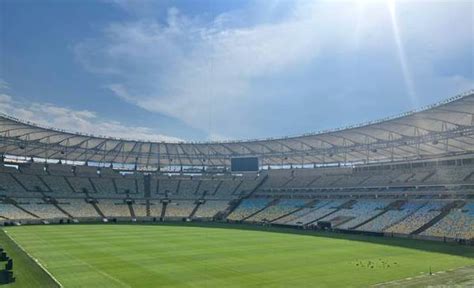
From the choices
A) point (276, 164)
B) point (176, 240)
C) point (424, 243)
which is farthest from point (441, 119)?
point (276, 164)

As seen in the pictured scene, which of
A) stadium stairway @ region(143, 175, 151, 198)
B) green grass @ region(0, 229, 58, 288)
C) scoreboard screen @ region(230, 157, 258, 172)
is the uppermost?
scoreboard screen @ region(230, 157, 258, 172)

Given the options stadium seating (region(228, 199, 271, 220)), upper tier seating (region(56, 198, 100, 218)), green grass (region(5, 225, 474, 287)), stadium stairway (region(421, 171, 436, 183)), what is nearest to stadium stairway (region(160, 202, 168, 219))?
upper tier seating (region(56, 198, 100, 218))

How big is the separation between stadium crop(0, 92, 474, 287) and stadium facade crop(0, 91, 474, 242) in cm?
25

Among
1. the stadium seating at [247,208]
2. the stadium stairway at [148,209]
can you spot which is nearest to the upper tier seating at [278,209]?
the stadium seating at [247,208]

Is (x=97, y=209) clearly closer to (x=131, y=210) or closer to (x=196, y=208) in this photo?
(x=131, y=210)

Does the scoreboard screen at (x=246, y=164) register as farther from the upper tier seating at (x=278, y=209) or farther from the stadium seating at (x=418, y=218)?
the stadium seating at (x=418, y=218)

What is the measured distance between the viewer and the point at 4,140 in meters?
56.8

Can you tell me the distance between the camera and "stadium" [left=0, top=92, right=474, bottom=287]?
83.0ft

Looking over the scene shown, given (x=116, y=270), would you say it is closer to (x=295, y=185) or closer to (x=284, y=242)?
(x=284, y=242)

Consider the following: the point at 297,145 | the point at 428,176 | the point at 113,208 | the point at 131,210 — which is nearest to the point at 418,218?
the point at 428,176

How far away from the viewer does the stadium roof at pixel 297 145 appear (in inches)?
1746

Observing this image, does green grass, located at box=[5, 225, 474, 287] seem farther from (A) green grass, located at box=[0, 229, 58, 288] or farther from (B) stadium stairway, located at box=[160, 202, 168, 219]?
(B) stadium stairway, located at box=[160, 202, 168, 219]

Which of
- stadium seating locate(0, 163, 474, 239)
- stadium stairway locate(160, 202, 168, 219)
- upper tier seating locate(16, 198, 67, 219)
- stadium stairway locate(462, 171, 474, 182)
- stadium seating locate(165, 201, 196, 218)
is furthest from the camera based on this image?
stadium seating locate(165, 201, 196, 218)

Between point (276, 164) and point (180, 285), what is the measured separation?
63.6 metres
